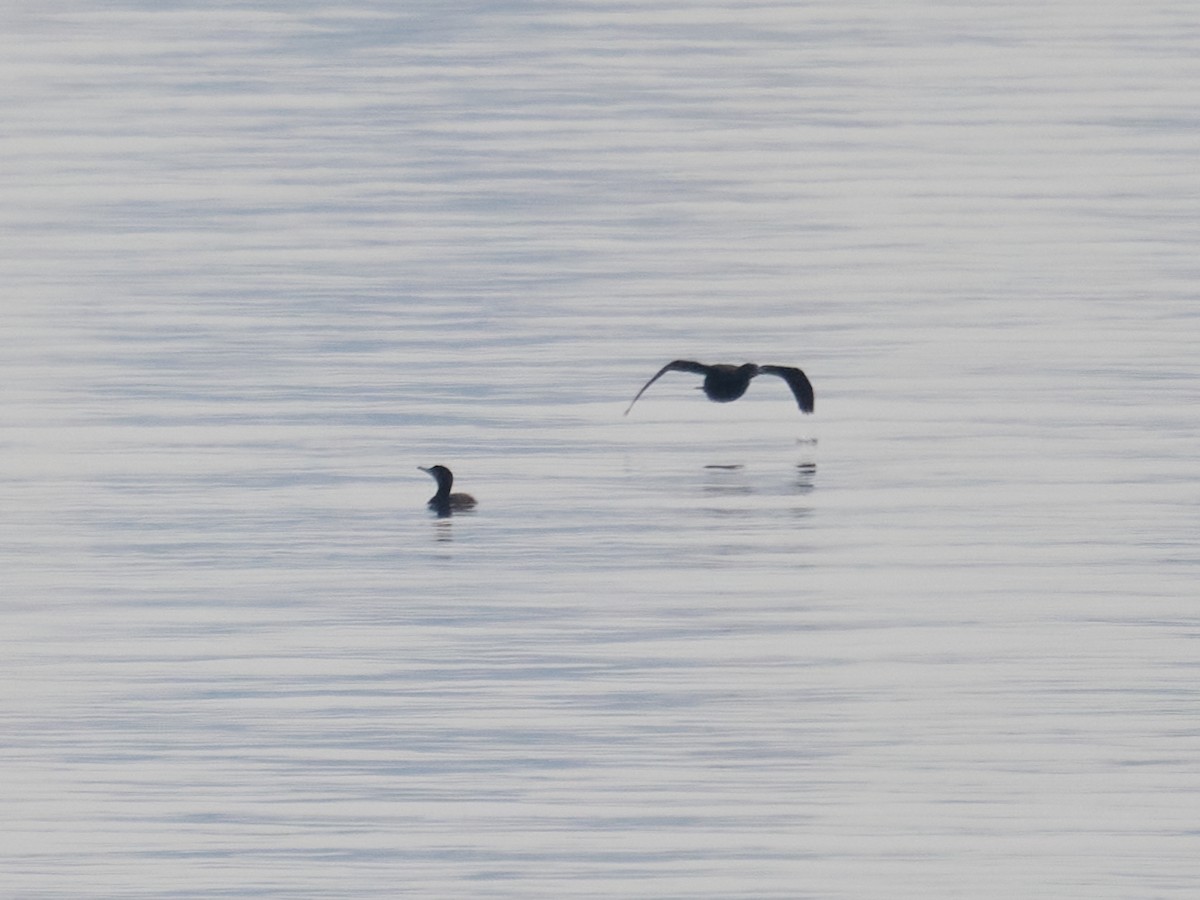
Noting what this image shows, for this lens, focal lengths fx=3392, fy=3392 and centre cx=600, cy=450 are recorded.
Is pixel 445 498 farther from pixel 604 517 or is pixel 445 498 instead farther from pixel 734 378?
pixel 734 378

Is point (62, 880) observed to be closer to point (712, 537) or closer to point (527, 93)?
point (712, 537)

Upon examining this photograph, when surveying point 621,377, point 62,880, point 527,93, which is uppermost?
point 527,93

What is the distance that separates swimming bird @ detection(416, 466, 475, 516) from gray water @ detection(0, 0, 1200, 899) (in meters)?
0.11

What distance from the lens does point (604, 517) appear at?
13594mm

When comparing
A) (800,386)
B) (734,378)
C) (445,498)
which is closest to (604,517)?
(445,498)

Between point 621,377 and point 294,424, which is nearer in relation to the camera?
point 294,424

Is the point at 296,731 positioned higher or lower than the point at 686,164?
lower

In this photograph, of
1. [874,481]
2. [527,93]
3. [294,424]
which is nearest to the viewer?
[874,481]

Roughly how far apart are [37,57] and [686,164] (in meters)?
13.7

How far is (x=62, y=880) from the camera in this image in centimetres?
909

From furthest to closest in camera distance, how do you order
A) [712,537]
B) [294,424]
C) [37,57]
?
[37,57] < [294,424] < [712,537]

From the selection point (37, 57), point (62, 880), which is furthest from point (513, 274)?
point (37, 57)

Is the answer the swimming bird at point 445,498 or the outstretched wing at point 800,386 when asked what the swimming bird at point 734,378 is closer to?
the outstretched wing at point 800,386

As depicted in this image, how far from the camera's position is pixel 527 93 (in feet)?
108
